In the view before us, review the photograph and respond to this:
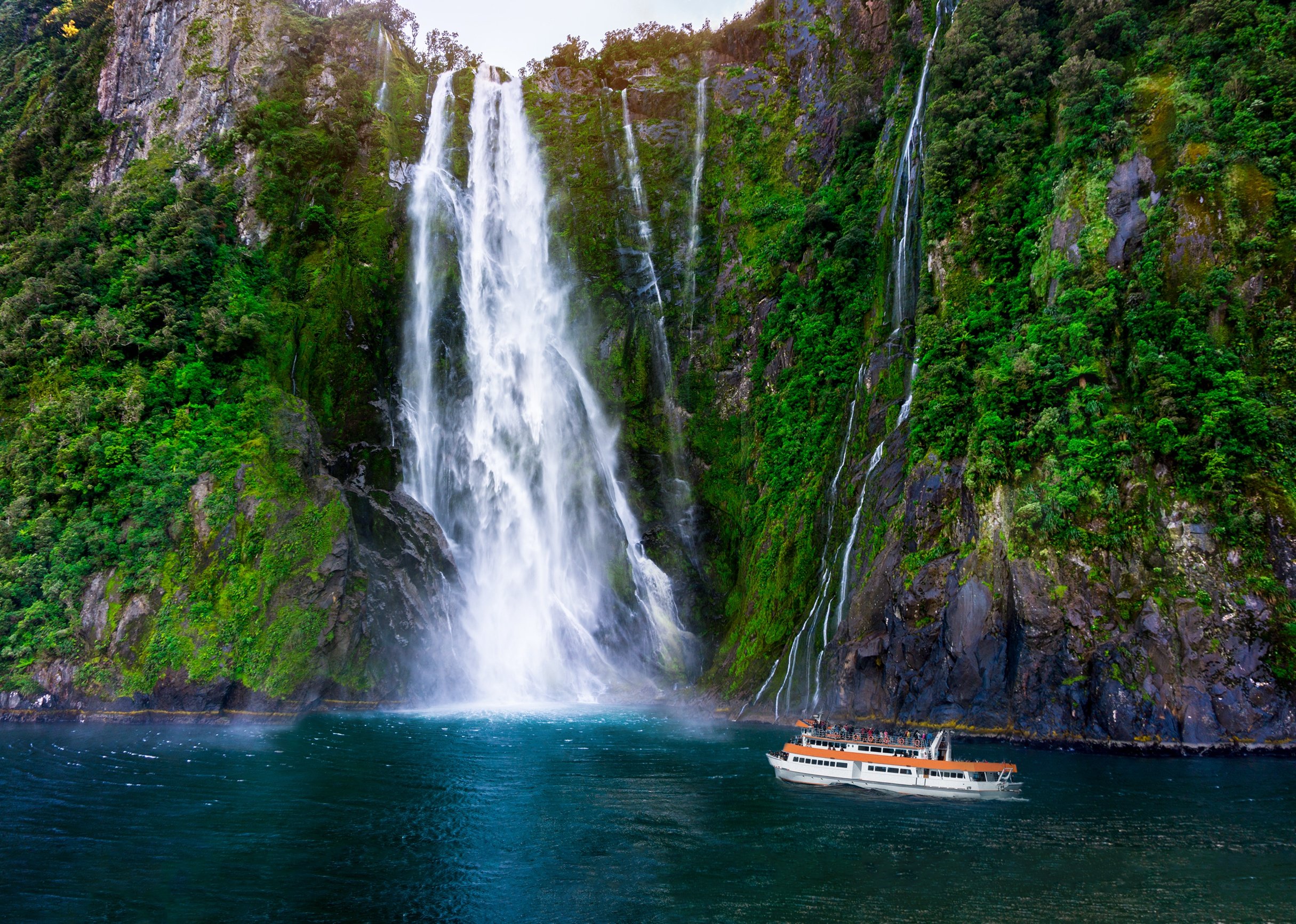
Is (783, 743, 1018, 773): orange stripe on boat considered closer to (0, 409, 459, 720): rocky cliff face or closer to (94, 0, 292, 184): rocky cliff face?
(0, 409, 459, 720): rocky cliff face

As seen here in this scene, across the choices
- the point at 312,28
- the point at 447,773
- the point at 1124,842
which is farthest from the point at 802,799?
the point at 312,28

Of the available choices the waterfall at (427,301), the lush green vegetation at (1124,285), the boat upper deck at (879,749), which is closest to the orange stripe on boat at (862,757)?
the boat upper deck at (879,749)

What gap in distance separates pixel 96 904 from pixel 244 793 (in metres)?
6.27

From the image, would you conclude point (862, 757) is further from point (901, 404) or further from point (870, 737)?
point (901, 404)

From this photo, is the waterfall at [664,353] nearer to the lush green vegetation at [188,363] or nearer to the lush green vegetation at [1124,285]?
the lush green vegetation at [188,363]

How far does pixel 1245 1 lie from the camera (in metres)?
28.1

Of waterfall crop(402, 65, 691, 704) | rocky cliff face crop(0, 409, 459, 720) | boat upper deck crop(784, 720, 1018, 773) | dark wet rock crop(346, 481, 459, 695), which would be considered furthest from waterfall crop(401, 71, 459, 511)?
boat upper deck crop(784, 720, 1018, 773)

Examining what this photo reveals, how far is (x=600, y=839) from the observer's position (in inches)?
578

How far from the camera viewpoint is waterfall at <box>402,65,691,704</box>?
3603 cm

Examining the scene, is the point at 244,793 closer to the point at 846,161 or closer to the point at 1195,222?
the point at 1195,222

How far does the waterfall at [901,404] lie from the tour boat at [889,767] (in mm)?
7071

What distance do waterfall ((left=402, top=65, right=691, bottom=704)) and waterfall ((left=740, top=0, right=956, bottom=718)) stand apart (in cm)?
757

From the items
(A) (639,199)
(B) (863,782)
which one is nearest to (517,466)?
(A) (639,199)

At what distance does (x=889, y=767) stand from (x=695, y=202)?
3358cm
